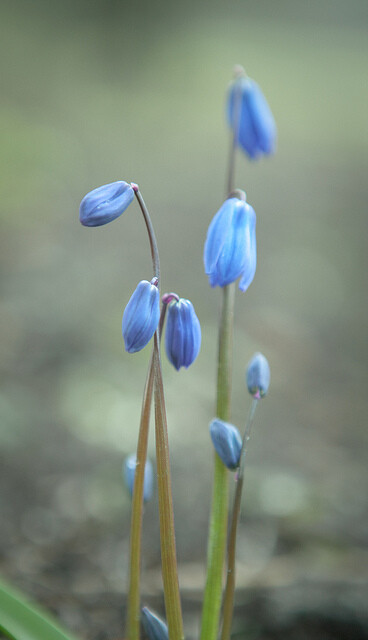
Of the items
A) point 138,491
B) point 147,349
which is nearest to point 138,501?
point 138,491

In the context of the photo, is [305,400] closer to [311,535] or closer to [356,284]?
[311,535]

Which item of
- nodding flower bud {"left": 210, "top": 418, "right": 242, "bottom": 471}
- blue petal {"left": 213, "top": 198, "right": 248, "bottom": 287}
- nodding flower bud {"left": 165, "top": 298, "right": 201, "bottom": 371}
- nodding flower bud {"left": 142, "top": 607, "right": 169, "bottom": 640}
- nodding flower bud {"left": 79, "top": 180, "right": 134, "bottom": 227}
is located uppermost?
nodding flower bud {"left": 79, "top": 180, "right": 134, "bottom": 227}

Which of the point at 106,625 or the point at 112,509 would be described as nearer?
the point at 106,625

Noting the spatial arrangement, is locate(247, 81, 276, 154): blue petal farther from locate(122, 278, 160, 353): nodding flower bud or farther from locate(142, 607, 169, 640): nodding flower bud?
locate(142, 607, 169, 640): nodding flower bud

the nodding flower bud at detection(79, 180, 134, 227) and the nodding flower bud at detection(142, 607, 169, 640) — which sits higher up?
the nodding flower bud at detection(79, 180, 134, 227)

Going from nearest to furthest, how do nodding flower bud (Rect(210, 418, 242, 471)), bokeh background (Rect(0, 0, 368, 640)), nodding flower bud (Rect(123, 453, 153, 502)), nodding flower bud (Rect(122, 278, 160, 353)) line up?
nodding flower bud (Rect(122, 278, 160, 353))
nodding flower bud (Rect(210, 418, 242, 471))
nodding flower bud (Rect(123, 453, 153, 502))
bokeh background (Rect(0, 0, 368, 640))

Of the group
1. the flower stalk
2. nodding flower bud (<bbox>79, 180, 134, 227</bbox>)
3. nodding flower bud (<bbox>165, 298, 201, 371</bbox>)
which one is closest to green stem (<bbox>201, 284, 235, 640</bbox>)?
the flower stalk

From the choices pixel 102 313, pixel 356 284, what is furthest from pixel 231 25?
pixel 102 313
